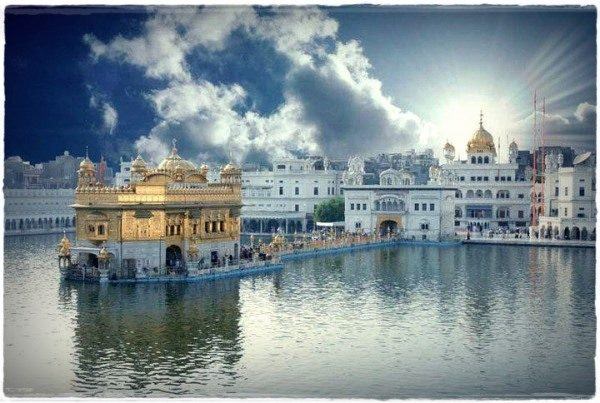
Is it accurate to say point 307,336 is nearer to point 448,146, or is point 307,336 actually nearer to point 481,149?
point 448,146

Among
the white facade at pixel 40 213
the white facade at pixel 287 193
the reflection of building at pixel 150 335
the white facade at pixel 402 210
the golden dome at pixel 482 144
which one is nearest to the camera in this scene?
the reflection of building at pixel 150 335

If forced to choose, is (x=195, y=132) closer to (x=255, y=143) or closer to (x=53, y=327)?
(x=255, y=143)

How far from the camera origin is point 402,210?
27.2 m

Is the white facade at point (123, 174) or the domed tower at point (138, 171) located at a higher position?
the white facade at point (123, 174)

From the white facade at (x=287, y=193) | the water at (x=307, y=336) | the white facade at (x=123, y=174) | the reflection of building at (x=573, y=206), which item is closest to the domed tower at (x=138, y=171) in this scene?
the water at (x=307, y=336)

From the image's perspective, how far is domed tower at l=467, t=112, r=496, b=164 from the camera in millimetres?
29953

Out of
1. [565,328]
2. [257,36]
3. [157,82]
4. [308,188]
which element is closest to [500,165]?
[308,188]

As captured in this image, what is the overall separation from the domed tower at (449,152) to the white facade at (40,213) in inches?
422

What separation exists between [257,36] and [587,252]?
32.1 ft

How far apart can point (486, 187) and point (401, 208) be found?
12.9 feet

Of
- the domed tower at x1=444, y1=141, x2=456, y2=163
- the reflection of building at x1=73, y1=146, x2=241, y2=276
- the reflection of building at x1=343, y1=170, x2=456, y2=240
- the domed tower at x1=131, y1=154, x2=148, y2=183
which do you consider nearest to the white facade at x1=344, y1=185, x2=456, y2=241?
the reflection of building at x1=343, y1=170, x2=456, y2=240

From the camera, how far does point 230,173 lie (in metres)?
18.3

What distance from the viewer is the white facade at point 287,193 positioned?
30.6 meters

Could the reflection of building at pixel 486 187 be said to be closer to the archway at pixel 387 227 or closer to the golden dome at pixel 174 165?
the archway at pixel 387 227
